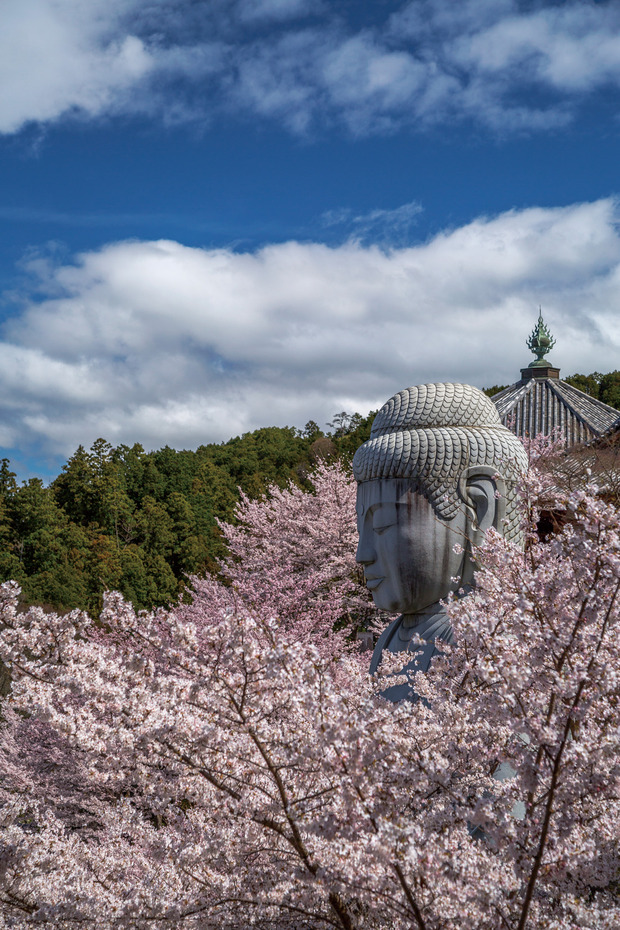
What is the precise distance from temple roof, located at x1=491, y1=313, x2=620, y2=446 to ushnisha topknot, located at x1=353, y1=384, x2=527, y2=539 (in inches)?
642

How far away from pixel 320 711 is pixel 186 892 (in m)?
1.30

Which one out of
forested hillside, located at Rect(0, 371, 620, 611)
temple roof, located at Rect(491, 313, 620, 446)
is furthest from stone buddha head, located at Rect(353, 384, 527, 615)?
temple roof, located at Rect(491, 313, 620, 446)

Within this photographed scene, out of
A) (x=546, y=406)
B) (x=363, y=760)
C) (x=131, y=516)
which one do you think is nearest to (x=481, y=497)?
(x=363, y=760)

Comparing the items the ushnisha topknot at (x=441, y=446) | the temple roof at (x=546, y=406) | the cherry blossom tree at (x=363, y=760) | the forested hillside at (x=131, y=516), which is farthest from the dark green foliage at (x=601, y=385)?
the cherry blossom tree at (x=363, y=760)

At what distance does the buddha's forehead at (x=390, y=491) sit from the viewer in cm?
472

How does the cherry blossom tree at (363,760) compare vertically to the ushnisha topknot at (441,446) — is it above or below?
below

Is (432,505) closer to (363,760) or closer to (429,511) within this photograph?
(429,511)

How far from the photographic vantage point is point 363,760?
7.44 ft

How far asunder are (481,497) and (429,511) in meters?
0.35

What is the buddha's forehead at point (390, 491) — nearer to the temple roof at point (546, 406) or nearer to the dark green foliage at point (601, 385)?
the temple roof at point (546, 406)

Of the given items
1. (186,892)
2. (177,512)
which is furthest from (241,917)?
(177,512)

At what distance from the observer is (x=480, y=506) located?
4.74 m

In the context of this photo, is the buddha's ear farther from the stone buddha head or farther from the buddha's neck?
the buddha's neck

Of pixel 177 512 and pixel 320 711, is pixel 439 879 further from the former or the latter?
pixel 177 512
